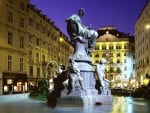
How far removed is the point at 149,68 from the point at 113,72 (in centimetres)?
6104

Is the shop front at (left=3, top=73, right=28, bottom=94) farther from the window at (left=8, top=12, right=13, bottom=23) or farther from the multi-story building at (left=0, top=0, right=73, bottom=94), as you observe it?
the window at (left=8, top=12, right=13, bottom=23)

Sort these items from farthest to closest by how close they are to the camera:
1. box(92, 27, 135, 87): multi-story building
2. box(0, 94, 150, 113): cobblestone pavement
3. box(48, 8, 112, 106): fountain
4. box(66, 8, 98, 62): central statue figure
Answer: box(92, 27, 135, 87): multi-story building
box(66, 8, 98, 62): central statue figure
box(48, 8, 112, 106): fountain
box(0, 94, 150, 113): cobblestone pavement

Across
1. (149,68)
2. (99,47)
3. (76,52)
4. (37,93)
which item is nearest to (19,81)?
(37,93)

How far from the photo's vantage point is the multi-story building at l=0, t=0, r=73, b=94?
55.3 meters

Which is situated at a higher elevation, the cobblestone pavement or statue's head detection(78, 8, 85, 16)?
statue's head detection(78, 8, 85, 16)

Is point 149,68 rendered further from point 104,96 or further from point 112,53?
point 112,53

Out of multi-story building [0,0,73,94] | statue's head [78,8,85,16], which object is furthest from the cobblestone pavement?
multi-story building [0,0,73,94]

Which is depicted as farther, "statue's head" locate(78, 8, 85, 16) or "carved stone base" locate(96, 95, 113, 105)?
"statue's head" locate(78, 8, 85, 16)

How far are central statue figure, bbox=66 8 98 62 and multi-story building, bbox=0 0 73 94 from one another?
1188 inches

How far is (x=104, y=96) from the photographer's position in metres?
24.1

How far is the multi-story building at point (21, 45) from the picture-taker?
182ft

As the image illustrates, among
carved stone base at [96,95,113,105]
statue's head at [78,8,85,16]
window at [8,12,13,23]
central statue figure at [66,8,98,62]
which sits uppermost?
window at [8,12,13,23]

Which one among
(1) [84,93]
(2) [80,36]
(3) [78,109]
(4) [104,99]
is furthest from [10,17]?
(3) [78,109]

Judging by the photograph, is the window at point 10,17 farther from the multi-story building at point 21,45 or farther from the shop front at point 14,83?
the shop front at point 14,83
